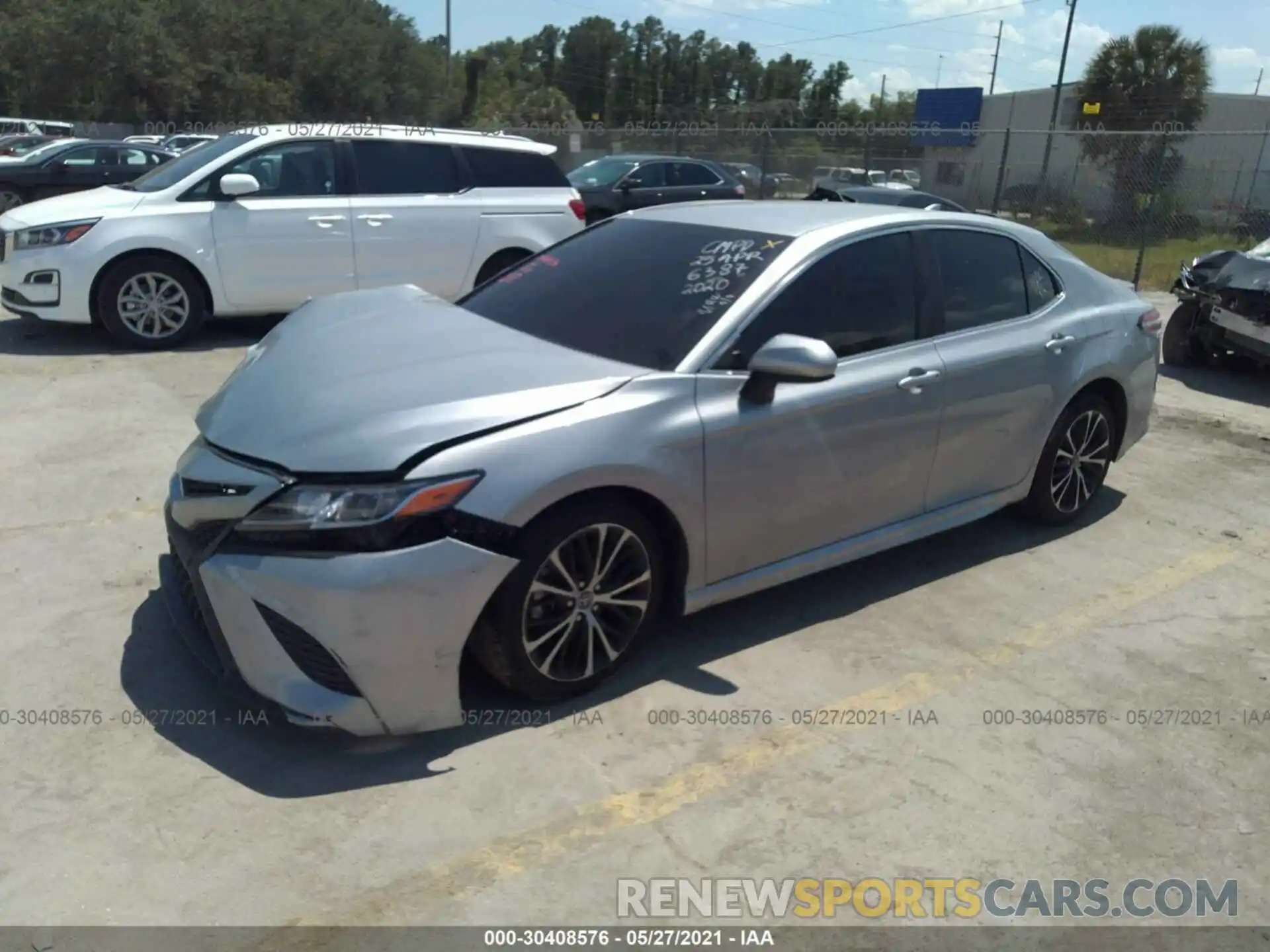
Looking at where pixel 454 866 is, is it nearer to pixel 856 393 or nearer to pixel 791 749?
pixel 791 749

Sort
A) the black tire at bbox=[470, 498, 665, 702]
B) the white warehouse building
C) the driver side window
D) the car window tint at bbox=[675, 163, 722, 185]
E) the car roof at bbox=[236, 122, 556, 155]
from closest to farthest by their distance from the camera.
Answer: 1. the black tire at bbox=[470, 498, 665, 702]
2. the driver side window
3. the car roof at bbox=[236, 122, 556, 155]
4. the car window tint at bbox=[675, 163, 722, 185]
5. the white warehouse building

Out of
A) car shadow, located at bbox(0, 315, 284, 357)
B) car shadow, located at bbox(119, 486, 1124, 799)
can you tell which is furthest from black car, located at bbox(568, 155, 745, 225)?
car shadow, located at bbox(119, 486, 1124, 799)

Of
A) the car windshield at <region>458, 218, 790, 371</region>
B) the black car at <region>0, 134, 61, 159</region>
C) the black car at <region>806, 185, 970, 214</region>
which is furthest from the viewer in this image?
the black car at <region>0, 134, 61, 159</region>

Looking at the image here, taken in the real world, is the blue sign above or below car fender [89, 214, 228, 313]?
above

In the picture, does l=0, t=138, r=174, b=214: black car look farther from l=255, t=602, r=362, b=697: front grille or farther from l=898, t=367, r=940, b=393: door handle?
l=255, t=602, r=362, b=697: front grille

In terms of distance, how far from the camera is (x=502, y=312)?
14.4 feet

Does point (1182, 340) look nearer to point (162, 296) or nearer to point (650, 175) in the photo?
point (162, 296)

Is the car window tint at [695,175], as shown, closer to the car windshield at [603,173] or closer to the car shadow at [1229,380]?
the car windshield at [603,173]

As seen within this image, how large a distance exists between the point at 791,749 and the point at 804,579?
133 cm

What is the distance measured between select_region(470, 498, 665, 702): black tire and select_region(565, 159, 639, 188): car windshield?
523 inches

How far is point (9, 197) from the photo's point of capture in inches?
646

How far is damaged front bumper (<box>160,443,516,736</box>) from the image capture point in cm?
303

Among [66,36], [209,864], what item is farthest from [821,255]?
[66,36]

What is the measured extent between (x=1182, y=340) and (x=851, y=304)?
21.8 feet
